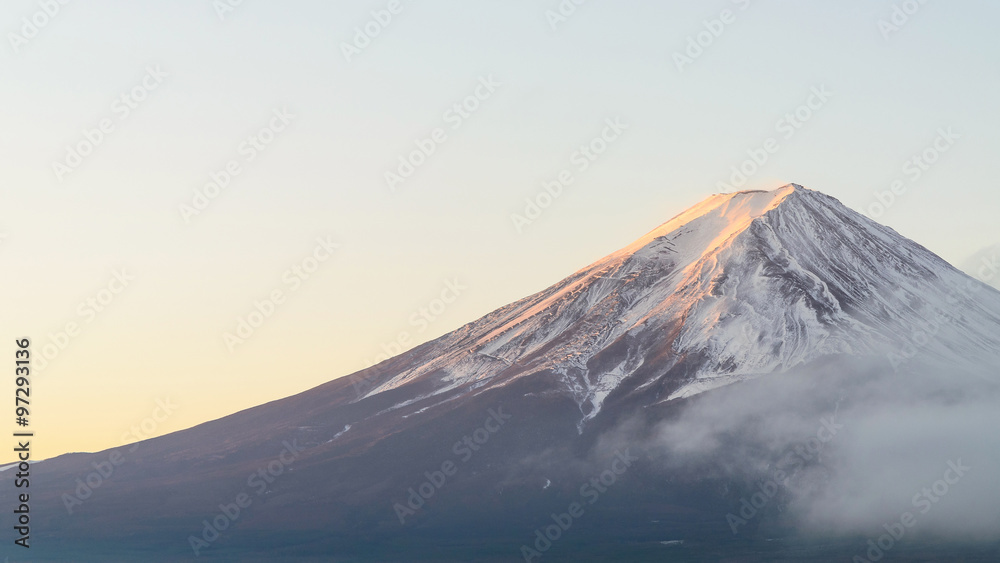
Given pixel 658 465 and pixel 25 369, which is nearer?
pixel 25 369

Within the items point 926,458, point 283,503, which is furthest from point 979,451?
point 283,503

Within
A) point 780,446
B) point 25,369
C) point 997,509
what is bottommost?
point 997,509

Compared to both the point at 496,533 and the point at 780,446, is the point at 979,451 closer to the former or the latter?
the point at 780,446

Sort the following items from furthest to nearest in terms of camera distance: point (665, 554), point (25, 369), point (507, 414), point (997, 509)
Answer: point (507, 414)
point (997, 509)
point (665, 554)
point (25, 369)

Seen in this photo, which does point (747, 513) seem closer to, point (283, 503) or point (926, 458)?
point (926, 458)

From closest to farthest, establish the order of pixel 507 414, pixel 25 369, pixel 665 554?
1. pixel 25 369
2. pixel 665 554
3. pixel 507 414

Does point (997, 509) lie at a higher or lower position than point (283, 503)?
lower

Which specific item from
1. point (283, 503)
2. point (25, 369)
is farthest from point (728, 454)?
point (25, 369)

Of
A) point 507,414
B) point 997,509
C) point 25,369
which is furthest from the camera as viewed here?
point 507,414

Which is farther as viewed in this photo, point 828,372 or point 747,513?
point 828,372
